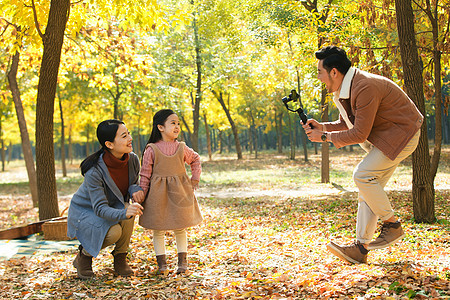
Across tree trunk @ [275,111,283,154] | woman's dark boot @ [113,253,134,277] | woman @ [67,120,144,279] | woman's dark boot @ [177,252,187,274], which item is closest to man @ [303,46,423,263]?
woman's dark boot @ [177,252,187,274]

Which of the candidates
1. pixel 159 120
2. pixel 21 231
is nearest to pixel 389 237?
pixel 159 120

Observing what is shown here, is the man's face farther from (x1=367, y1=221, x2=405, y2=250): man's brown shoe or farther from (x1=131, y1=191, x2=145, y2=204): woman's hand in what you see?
(x1=131, y1=191, x2=145, y2=204): woman's hand

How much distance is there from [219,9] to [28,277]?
16727 millimetres

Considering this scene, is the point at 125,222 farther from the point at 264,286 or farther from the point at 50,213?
the point at 50,213

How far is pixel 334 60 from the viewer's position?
14.1 ft

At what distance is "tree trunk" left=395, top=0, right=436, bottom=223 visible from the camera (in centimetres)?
645

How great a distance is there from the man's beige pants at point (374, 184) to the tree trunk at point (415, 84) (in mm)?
2476

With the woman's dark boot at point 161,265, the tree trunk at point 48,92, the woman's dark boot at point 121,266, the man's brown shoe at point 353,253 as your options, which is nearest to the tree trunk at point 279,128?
the tree trunk at point 48,92

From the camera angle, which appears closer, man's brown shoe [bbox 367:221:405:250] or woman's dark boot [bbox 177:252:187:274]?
man's brown shoe [bbox 367:221:405:250]

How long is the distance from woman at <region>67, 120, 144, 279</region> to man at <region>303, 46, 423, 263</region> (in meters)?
2.08

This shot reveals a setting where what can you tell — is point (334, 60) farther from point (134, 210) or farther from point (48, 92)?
point (48, 92)

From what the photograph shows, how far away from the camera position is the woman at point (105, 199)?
15.5ft

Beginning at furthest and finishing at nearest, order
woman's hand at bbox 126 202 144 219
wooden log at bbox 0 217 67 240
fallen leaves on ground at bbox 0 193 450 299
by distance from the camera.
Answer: wooden log at bbox 0 217 67 240 → woman's hand at bbox 126 202 144 219 → fallen leaves on ground at bbox 0 193 450 299

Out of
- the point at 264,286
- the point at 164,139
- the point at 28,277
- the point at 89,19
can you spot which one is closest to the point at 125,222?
the point at 164,139
